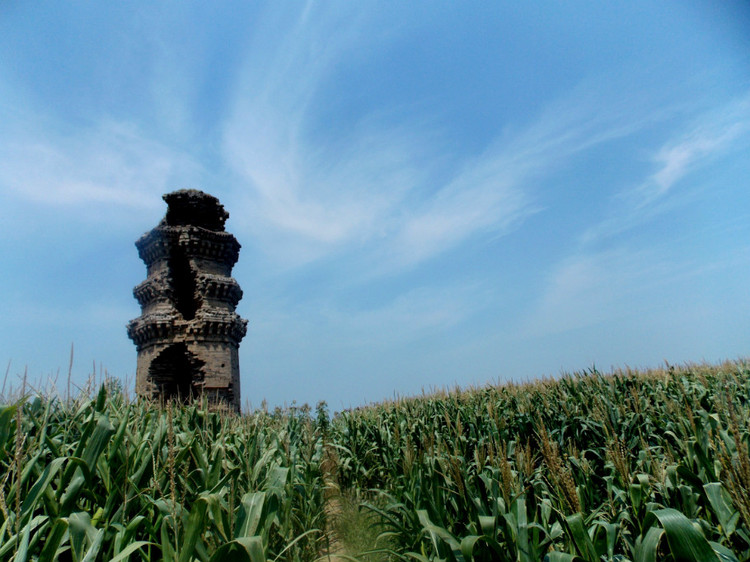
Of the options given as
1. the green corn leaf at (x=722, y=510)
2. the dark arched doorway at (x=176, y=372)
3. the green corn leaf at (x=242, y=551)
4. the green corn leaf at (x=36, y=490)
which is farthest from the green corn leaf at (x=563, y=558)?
the dark arched doorway at (x=176, y=372)

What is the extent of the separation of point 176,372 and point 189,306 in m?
3.90

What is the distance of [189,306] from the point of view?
75.9 ft

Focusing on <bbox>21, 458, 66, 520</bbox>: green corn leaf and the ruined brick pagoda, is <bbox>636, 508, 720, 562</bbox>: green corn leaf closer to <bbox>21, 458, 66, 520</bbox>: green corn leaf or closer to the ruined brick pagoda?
<bbox>21, 458, 66, 520</bbox>: green corn leaf

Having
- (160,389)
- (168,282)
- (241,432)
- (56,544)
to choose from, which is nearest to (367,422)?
(241,432)

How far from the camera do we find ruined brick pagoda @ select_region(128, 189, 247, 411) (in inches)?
789

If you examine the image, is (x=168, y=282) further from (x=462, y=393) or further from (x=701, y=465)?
(x=701, y=465)

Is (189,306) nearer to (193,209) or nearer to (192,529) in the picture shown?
(193,209)

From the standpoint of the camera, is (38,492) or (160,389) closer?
(38,492)

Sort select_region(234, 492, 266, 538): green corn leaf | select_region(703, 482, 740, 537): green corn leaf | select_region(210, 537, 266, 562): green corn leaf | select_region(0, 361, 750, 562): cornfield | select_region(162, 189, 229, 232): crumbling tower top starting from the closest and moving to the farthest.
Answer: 1. select_region(210, 537, 266, 562): green corn leaf
2. select_region(0, 361, 750, 562): cornfield
3. select_region(234, 492, 266, 538): green corn leaf
4. select_region(703, 482, 740, 537): green corn leaf
5. select_region(162, 189, 229, 232): crumbling tower top

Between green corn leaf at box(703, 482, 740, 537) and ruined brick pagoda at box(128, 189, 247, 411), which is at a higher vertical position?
ruined brick pagoda at box(128, 189, 247, 411)

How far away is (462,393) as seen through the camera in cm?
1566

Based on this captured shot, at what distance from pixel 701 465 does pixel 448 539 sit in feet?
10.6

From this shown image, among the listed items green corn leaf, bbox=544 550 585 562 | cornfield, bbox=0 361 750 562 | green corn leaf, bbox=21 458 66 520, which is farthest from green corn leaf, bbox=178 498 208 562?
green corn leaf, bbox=544 550 585 562

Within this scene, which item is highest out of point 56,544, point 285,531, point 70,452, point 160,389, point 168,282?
point 168,282
